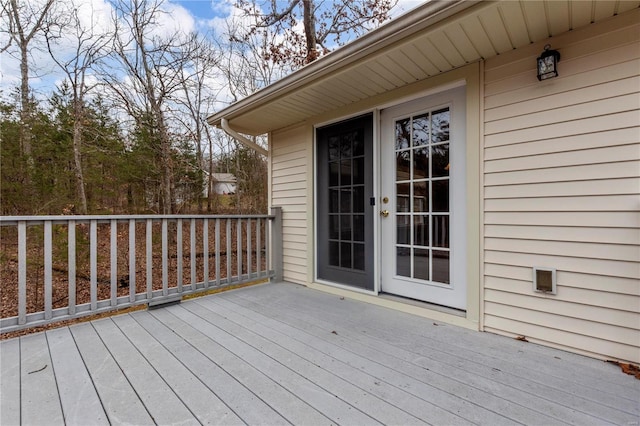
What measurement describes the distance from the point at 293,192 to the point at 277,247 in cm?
76

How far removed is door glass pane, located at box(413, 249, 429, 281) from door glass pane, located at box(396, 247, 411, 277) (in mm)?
64

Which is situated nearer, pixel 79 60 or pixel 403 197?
pixel 403 197

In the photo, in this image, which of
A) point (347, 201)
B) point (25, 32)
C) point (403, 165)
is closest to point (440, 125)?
point (403, 165)

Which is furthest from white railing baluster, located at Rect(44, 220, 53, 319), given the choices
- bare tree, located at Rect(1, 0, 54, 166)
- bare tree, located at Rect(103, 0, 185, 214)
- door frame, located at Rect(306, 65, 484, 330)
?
bare tree, located at Rect(1, 0, 54, 166)

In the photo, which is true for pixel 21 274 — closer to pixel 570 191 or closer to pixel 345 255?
pixel 345 255

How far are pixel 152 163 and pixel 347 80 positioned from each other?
17.1 ft

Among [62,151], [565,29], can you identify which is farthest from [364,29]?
[62,151]

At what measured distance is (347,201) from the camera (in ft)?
10.6

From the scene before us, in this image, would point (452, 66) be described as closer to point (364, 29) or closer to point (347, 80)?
point (347, 80)

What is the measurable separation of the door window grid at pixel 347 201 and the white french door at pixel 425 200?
0.27 meters

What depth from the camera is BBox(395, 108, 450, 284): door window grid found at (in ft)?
8.23

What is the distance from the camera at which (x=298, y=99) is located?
297 cm

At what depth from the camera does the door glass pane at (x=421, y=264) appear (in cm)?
261

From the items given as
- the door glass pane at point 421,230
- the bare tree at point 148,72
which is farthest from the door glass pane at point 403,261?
the bare tree at point 148,72
